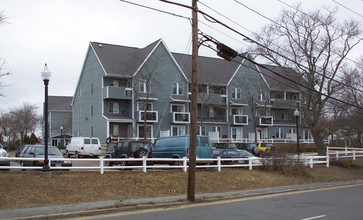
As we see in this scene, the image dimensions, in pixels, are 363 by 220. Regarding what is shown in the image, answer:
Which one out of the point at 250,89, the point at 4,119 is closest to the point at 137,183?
the point at 250,89

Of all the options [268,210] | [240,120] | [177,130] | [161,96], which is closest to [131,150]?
[268,210]

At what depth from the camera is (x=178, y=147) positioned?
2092cm

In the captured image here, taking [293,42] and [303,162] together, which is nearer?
[303,162]

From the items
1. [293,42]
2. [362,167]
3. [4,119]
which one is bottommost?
[362,167]

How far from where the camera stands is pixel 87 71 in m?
48.9

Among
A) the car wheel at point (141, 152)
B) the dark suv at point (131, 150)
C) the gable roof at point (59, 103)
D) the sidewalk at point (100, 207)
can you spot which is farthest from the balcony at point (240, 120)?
the sidewalk at point (100, 207)

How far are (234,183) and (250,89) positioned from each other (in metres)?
36.2

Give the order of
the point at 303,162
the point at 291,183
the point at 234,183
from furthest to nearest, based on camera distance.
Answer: the point at 303,162 < the point at 291,183 < the point at 234,183

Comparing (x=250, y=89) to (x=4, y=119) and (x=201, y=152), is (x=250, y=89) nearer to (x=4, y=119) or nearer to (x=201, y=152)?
(x=201, y=152)

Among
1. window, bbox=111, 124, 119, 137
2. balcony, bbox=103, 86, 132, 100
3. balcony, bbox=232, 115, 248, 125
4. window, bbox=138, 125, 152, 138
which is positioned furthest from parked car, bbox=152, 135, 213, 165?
balcony, bbox=232, 115, 248, 125

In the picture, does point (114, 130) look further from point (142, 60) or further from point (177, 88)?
point (177, 88)

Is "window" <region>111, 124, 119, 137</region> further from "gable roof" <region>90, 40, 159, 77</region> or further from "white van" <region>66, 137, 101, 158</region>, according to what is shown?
"white van" <region>66, 137, 101, 158</region>

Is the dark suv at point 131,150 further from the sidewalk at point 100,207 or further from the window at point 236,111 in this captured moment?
the window at point 236,111

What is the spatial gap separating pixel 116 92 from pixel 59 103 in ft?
121
